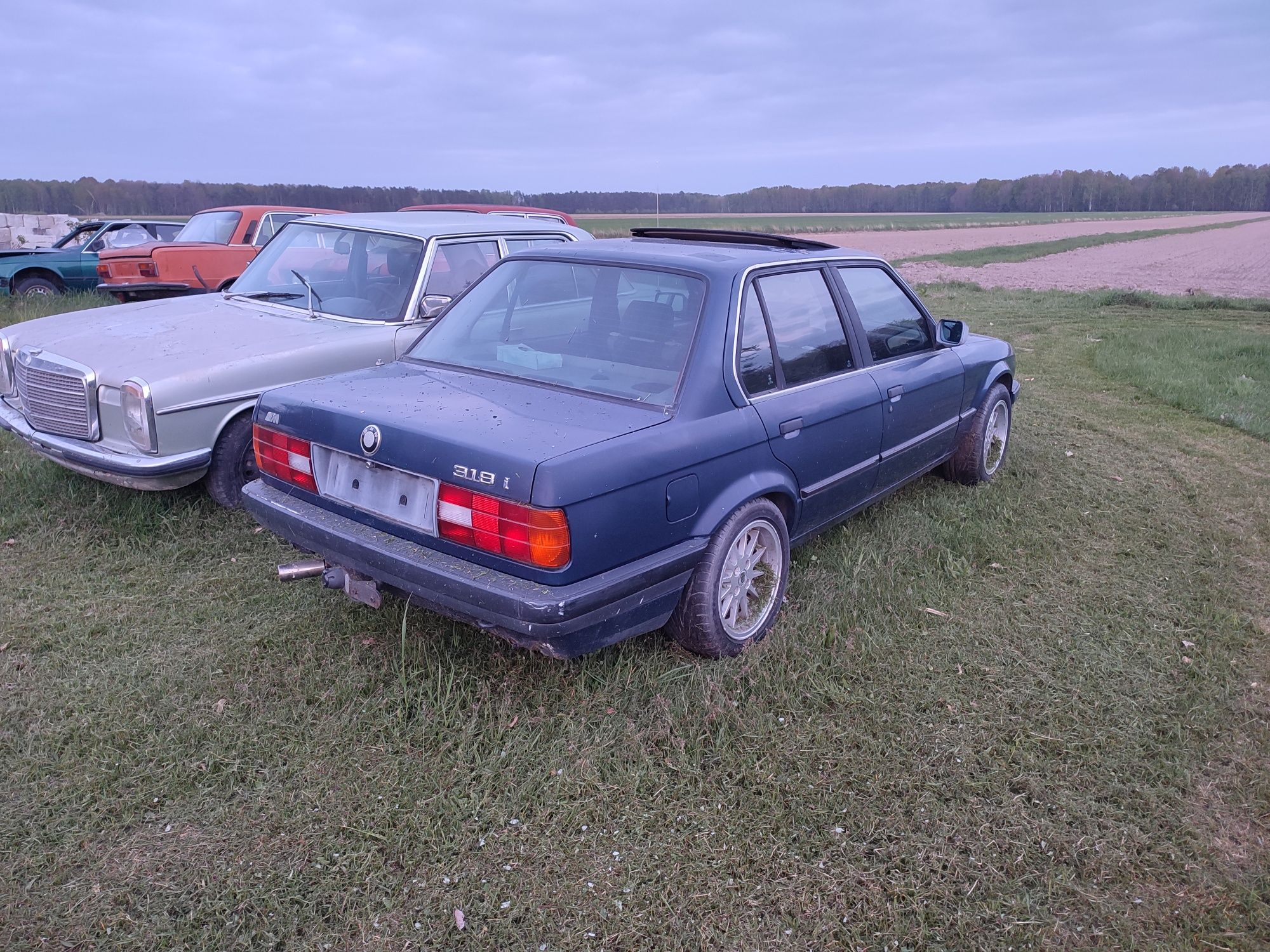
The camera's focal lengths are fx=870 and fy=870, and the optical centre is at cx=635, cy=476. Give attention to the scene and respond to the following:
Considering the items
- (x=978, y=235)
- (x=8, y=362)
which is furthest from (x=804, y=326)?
(x=978, y=235)

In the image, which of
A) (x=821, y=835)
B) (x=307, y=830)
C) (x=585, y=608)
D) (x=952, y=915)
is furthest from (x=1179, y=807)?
(x=307, y=830)

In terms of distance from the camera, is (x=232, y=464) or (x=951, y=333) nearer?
(x=232, y=464)

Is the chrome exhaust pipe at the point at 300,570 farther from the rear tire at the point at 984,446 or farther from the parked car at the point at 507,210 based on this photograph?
the parked car at the point at 507,210

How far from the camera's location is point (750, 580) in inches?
134

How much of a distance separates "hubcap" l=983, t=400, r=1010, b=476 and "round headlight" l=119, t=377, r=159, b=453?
4.51m

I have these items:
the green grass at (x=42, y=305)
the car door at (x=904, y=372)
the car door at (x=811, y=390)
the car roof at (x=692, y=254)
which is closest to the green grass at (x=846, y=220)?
the green grass at (x=42, y=305)

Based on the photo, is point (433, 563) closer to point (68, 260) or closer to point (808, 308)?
point (808, 308)

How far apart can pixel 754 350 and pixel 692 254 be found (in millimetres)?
530

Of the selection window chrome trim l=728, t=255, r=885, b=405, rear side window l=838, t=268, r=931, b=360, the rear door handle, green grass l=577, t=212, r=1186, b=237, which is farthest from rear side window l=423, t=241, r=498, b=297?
green grass l=577, t=212, r=1186, b=237

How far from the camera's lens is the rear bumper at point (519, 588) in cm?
261

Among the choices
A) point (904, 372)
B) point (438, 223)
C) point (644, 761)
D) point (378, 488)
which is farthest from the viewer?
point (438, 223)

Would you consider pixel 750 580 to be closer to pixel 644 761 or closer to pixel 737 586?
pixel 737 586

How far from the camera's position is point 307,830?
249cm

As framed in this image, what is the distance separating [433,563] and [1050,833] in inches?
79.5
